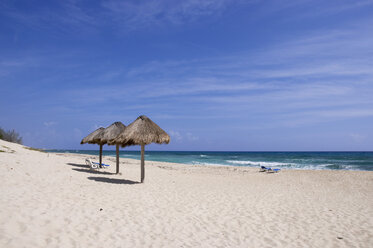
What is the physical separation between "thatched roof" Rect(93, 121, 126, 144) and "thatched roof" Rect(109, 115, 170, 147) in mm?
2816

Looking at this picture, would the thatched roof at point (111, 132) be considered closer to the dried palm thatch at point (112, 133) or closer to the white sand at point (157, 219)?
the dried palm thatch at point (112, 133)

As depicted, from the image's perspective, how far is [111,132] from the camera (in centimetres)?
1375

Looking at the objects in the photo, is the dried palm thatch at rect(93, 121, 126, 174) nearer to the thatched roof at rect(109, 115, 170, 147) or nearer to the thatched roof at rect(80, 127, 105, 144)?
the thatched roof at rect(80, 127, 105, 144)

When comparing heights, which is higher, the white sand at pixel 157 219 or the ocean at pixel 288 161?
the white sand at pixel 157 219

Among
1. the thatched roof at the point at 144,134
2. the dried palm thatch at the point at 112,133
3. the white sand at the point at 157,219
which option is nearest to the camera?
the white sand at the point at 157,219

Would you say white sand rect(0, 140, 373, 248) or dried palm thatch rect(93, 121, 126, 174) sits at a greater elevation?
dried palm thatch rect(93, 121, 126, 174)

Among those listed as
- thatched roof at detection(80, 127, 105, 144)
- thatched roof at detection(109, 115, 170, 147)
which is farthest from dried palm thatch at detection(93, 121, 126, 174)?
thatched roof at detection(109, 115, 170, 147)

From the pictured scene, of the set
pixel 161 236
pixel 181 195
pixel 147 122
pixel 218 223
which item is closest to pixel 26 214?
pixel 161 236

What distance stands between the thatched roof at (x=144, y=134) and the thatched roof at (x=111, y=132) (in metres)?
2.82

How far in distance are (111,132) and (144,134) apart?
3.84 m

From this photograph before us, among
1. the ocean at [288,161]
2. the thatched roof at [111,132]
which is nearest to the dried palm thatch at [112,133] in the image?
the thatched roof at [111,132]

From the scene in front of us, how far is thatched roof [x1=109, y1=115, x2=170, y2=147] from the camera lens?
10.5 metres

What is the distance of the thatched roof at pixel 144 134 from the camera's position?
1053cm

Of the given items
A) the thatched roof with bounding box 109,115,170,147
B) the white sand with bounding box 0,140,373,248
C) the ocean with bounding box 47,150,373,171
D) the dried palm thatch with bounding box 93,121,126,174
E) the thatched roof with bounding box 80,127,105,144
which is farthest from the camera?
the ocean with bounding box 47,150,373,171
